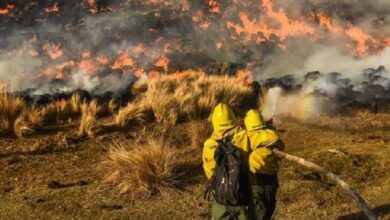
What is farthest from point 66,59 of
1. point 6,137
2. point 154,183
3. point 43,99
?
point 154,183

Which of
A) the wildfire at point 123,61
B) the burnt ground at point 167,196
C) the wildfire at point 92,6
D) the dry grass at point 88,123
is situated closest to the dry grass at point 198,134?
the burnt ground at point 167,196

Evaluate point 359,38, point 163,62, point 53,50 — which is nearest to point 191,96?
point 163,62

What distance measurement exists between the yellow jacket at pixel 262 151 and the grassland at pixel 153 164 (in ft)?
9.05

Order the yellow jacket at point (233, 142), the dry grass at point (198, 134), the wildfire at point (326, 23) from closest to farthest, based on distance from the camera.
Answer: the yellow jacket at point (233, 142), the dry grass at point (198, 134), the wildfire at point (326, 23)

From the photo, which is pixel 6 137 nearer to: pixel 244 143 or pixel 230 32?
pixel 244 143

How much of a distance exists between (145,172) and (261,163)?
3978 millimetres

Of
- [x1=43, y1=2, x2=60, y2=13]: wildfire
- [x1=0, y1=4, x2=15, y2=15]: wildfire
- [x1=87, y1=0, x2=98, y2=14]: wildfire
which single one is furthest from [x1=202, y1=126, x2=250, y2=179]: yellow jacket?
[x1=0, y1=4, x2=15, y2=15]: wildfire

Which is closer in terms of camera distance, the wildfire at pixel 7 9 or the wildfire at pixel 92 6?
the wildfire at pixel 7 9

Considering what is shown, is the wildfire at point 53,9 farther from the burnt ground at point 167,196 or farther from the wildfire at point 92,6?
the burnt ground at point 167,196

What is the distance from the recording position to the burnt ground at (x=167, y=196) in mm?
8938

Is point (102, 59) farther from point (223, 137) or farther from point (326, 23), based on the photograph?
point (223, 137)

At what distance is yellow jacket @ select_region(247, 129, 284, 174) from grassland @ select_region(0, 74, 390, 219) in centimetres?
276

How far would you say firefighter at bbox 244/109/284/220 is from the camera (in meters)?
6.07

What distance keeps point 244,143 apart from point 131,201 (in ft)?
12.5
